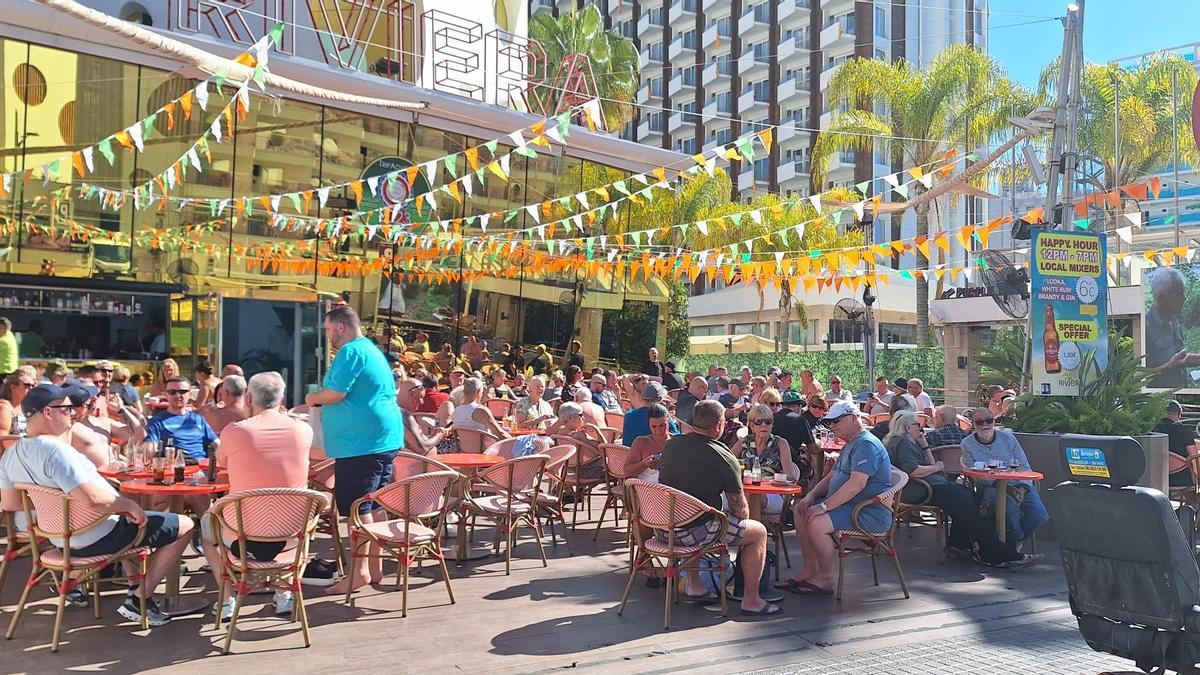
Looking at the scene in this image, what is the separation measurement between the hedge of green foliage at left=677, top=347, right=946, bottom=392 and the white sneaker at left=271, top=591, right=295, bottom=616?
23.5 meters

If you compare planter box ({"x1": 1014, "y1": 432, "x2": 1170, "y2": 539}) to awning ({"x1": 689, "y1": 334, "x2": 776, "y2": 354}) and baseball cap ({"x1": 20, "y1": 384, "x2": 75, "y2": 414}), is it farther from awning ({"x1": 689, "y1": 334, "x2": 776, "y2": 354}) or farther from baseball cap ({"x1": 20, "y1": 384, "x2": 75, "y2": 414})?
awning ({"x1": 689, "y1": 334, "x2": 776, "y2": 354})

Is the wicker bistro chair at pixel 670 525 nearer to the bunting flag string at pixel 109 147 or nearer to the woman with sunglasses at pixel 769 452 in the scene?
the woman with sunglasses at pixel 769 452

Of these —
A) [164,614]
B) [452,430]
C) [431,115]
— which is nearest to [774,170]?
[431,115]

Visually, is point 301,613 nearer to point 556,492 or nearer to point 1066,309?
point 556,492

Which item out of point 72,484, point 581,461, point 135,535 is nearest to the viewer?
point 72,484

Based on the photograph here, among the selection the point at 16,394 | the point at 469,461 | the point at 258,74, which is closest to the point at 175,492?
the point at 469,461

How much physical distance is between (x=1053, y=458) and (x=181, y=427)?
7.86m

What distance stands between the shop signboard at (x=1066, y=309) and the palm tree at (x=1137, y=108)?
84.2 feet

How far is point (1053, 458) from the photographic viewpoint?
9508 millimetres

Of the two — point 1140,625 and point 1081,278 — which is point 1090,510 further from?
point 1081,278

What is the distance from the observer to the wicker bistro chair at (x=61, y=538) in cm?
520

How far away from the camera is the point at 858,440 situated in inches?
269

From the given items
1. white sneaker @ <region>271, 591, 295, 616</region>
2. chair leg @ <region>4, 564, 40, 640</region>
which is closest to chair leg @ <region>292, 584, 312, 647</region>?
white sneaker @ <region>271, 591, 295, 616</region>

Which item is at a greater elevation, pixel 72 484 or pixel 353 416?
pixel 353 416
